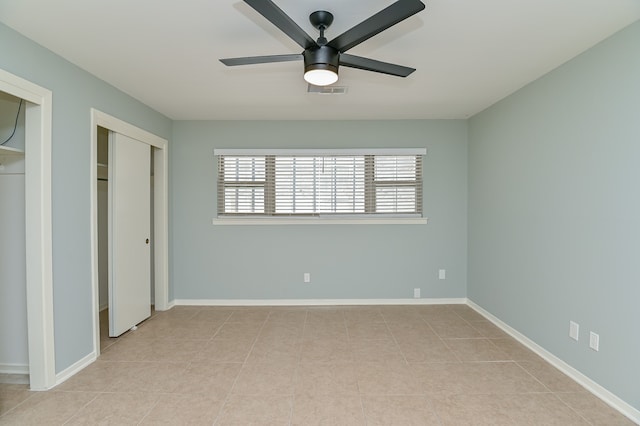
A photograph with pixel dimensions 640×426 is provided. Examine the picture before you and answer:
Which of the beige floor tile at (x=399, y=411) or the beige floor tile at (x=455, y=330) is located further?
the beige floor tile at (x=455, y=330)

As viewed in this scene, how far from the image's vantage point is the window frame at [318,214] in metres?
4.16

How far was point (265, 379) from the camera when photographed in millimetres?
2449

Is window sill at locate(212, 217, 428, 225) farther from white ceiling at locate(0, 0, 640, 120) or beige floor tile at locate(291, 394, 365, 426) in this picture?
beige floor tile at locate(291, 394, 365, 426)

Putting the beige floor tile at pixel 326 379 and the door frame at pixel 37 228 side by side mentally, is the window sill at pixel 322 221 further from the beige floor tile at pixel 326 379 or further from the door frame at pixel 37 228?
the door frame at pixel 37 228

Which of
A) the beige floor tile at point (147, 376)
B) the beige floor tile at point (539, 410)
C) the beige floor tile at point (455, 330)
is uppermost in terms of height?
the beige floor tile at point (455, 330)

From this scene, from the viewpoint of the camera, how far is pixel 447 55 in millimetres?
2453

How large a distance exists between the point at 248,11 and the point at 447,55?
4.94 ft

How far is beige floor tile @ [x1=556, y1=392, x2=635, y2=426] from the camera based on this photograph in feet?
6.42

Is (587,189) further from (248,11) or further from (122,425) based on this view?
(122,425)

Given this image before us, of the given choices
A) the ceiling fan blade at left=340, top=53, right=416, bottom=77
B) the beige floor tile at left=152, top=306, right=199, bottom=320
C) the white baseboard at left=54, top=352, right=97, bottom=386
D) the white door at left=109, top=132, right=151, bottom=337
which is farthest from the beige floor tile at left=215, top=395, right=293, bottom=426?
the ceiling fan blade at left=340, top=53, right=416, bottom=77

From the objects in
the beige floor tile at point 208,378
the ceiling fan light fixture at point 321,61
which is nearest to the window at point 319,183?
the beige floor tile at point 208,378

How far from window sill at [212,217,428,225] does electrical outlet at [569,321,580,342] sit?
6.42 ft

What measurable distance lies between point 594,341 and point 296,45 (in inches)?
118

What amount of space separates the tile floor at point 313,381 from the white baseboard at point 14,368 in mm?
132
